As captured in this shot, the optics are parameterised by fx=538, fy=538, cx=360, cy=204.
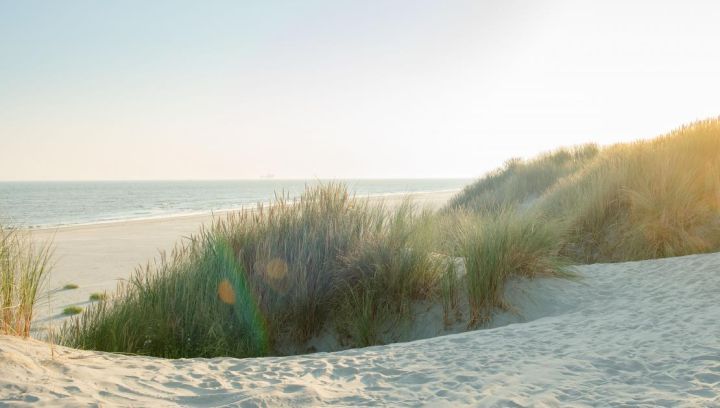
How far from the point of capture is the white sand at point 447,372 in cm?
266

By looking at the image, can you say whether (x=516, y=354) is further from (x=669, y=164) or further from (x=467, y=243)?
(x=669, y=164)

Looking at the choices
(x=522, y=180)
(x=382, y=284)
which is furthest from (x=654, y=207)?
(x=522, y=180)

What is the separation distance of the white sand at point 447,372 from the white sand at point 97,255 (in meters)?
2.06

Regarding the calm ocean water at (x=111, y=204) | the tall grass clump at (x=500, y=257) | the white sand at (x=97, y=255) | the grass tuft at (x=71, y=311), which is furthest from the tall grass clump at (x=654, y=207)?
the grass tuft at (x=71, y=311)

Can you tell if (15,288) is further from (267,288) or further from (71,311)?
(71,311)

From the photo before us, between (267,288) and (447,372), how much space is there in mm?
2835

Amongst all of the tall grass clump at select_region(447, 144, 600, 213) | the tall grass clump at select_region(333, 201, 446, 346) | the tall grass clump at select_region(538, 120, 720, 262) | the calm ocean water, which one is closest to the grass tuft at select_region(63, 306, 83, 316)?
the calm ocean water

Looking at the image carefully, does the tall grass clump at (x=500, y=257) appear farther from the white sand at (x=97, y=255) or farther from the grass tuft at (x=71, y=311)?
the grass tuft at (x=71, y=311)

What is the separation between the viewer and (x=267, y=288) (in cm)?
557

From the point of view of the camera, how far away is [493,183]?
1844cm

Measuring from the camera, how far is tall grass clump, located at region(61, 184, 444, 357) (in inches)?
184

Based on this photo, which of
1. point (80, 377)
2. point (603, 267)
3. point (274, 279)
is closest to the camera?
point (80, 377)

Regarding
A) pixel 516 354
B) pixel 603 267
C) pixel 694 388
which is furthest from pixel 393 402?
pixel 603 267

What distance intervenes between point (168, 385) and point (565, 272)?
447cm
